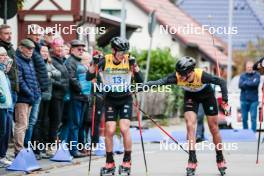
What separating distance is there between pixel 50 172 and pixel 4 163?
2.55 feet

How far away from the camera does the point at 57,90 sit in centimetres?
1677

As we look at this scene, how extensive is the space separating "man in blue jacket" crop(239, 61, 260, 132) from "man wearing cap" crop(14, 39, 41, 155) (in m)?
10.5

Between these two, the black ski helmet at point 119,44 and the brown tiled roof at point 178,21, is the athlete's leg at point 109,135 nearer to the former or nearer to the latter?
the black ski helmet at point 119,44

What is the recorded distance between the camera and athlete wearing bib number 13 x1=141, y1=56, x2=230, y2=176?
14.1 metres

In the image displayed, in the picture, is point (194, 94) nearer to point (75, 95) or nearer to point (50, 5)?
point (75, 95)

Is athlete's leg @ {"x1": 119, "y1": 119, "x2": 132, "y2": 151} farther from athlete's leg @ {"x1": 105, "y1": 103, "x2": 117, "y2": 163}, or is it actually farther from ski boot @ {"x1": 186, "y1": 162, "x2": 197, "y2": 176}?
ski boot @ {"x1": 186, "y1": 162, "x2": 197, "y2": 176}

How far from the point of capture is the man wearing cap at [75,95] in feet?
56.5

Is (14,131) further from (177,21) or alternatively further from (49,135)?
(177,21)

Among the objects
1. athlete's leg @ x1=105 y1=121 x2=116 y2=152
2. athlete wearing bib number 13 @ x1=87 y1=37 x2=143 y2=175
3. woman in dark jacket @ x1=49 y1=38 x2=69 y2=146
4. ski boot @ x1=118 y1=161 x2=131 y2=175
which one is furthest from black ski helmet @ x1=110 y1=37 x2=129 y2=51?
woman in dark jacket @ x1=49 y1=38 x2=69 y2=146

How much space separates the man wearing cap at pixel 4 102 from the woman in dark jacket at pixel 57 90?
2.01 meters

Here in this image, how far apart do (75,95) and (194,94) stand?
336 centimetres

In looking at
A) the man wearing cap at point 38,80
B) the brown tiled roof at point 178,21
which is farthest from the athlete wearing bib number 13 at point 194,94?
the brown tiled roof at point 178,21

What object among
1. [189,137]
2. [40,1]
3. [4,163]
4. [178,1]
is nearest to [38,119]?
[4,163]

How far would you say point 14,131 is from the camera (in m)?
15.4
